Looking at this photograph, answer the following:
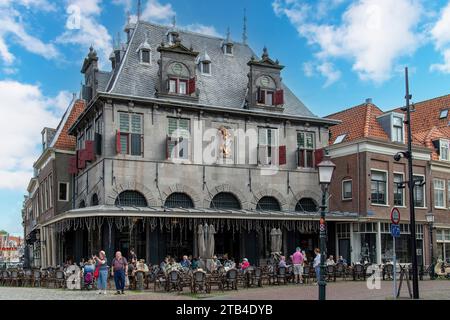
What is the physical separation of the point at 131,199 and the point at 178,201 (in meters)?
2.43

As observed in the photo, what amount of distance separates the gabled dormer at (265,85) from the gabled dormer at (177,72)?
3.43 metres

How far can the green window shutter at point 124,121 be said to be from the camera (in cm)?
2845

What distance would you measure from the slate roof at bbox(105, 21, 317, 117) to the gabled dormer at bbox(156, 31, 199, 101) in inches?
31.7

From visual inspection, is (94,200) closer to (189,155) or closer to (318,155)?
(189,155)

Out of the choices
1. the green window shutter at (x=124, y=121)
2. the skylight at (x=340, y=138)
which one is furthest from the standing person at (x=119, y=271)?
the skylight at (x=340, y=138)

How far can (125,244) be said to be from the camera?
92.0 feet

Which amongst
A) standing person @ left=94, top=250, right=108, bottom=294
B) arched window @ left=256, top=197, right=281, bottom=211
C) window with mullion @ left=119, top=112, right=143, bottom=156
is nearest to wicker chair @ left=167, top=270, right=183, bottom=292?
standing person @ left=94, top=250, right=108, bottom=294

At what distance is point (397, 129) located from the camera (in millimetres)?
34969

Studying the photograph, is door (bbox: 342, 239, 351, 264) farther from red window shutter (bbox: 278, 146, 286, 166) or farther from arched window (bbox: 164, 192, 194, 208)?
arched window (bbox: 164, 192, 194, 208)

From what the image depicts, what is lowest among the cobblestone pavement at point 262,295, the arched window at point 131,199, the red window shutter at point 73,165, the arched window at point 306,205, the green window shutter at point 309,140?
the cobblestone pavement at point 262,295

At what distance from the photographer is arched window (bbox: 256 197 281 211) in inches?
1254

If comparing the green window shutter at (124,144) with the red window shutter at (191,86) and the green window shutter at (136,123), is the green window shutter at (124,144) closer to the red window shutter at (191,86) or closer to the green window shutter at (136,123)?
the green window shutter at (136,123)

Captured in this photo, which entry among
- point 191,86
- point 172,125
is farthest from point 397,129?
point 172,125
